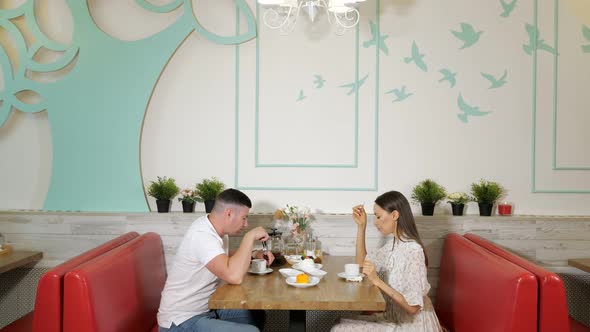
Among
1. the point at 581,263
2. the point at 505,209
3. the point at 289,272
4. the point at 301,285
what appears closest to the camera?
the point at 301,285

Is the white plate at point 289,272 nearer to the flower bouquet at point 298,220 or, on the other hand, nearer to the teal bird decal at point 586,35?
the flower bouquet at point 298,220

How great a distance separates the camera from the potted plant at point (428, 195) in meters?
3.53

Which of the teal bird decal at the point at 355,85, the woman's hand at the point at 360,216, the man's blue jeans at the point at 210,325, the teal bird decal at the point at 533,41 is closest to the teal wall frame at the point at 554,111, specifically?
the teal bird decal at the point at 533,41

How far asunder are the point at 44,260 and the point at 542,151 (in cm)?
341

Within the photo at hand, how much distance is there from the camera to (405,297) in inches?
98.7

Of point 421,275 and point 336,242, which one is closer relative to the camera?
point 421,275

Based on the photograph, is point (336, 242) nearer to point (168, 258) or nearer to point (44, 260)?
point (168, 258)

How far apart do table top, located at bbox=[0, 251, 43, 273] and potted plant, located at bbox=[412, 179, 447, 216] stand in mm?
2500

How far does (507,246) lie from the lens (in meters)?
3.50

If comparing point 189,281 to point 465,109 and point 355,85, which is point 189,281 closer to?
point 355,85

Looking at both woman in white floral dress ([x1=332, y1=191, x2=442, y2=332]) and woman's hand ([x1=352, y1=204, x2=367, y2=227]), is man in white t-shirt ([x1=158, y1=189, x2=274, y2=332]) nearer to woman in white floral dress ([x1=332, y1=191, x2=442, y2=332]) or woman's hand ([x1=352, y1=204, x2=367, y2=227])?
woman in white floral dress ([x1=332, y1=191, x2=442, y2=332])

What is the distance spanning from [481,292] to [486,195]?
1.07m

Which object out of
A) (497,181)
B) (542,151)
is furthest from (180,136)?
(542,151)

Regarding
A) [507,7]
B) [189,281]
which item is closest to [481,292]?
[189,281]
